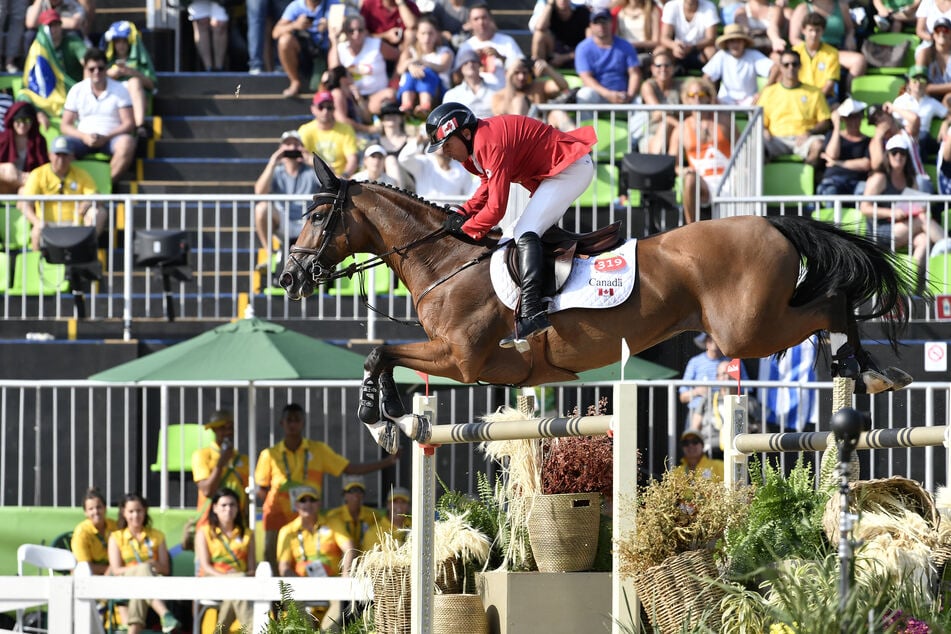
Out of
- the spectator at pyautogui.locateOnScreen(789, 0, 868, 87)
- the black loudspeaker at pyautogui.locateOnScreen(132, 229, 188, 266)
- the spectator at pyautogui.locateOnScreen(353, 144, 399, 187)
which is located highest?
the spectator at pyautogui.locateOnScreen(789, 0, 868, 87)

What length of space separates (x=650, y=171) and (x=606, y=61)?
273cm

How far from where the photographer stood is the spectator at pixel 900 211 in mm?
11281

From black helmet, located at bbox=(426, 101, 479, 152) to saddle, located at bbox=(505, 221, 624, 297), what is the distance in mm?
596

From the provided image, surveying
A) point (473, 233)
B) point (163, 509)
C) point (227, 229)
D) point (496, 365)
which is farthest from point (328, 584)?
point (227, 229)

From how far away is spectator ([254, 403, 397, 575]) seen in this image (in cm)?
1023

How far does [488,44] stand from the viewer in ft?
46.8

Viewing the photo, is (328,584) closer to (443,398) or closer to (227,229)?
(443,398)

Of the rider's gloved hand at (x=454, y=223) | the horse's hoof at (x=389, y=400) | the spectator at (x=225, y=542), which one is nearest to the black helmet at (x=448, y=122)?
the rider's gloved hand at (x=454, y=223)

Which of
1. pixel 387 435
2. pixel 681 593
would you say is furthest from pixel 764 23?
pixel 681 593

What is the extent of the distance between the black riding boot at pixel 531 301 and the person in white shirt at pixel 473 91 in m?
6.43

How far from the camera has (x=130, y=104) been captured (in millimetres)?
14516

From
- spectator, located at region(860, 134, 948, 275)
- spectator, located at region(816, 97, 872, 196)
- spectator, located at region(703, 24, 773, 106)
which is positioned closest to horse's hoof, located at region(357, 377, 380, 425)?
spectator, located at region(860, 134, 948, 275)

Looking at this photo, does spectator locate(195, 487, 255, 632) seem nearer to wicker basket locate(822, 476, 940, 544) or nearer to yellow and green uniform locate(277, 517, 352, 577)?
yellow and green uniform locate(277, 517, 352, 577)

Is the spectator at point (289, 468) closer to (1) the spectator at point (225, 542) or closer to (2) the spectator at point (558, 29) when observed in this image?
(1) the spectator at point (225, 542)
